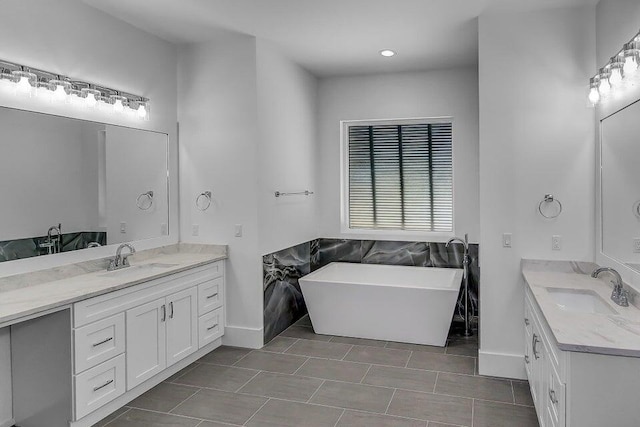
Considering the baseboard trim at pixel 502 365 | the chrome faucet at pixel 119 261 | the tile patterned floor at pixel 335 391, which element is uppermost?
the chrome faucet at pixel 119 261

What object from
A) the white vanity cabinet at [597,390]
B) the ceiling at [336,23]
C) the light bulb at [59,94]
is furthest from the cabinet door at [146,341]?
the white vanity cabinet at [597,390]

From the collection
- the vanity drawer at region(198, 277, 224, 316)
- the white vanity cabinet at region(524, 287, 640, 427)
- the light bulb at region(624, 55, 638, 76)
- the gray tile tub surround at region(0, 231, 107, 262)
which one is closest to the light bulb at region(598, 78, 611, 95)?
the light bulb at region(624, 55, 638, 76)

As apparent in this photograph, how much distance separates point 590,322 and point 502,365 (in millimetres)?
1555

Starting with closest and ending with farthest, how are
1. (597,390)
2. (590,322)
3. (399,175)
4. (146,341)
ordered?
(597,390), (590,322), (146,341), (399,175)

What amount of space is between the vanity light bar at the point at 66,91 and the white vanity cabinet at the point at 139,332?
136 cm

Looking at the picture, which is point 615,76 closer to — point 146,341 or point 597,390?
point 597,390

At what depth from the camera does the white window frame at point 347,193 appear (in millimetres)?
5355

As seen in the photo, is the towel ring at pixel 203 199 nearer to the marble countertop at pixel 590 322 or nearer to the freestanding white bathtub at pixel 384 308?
the freestanding white bathtub at pixel 384 308

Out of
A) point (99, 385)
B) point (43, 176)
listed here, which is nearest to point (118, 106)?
point (43, 176)

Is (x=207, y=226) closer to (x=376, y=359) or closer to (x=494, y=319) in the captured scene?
(x=376, y=359)

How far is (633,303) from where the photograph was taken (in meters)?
2.60

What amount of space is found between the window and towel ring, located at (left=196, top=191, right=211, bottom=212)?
1.94 m

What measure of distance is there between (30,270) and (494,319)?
327 cm

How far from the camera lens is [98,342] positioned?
2871 mm
